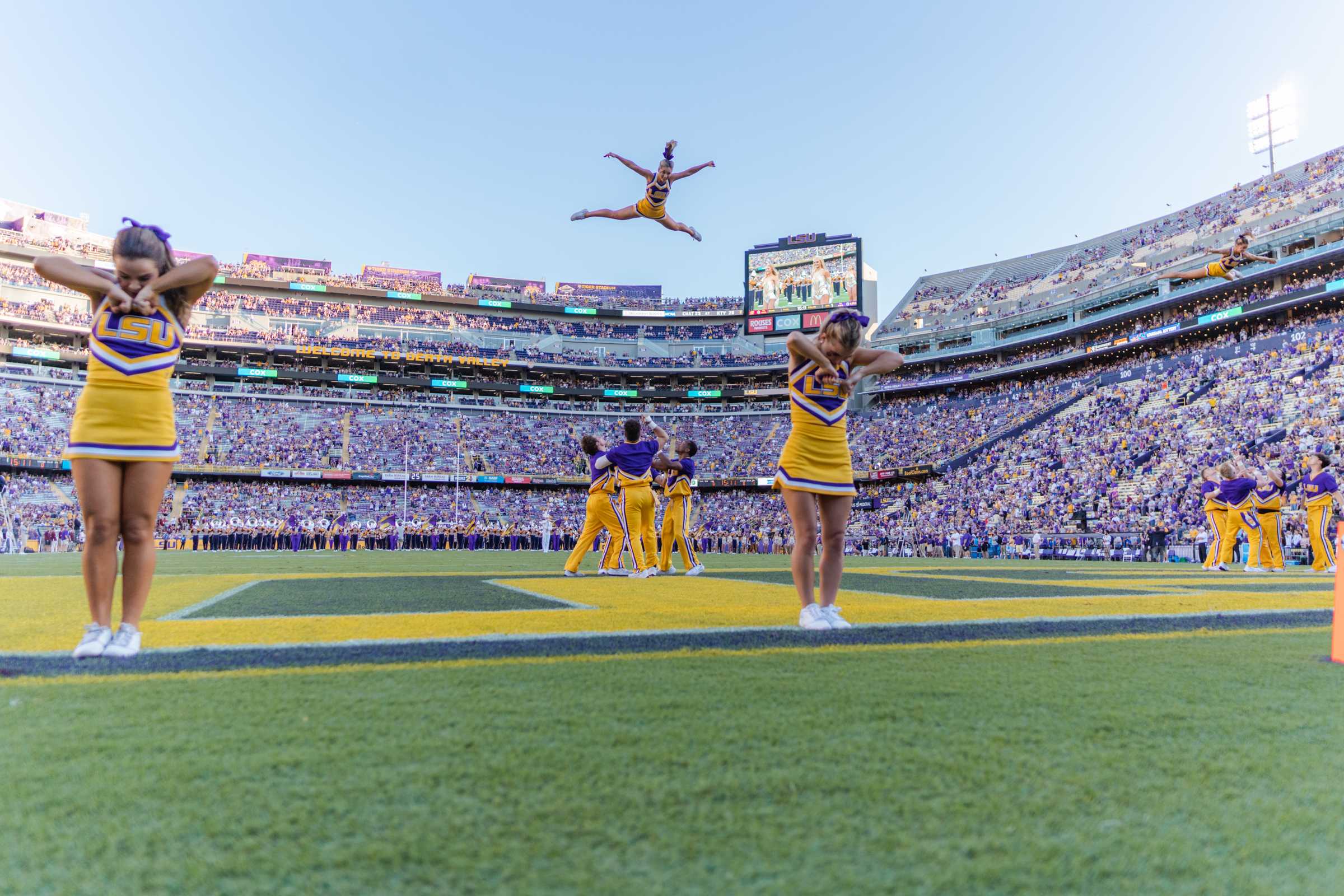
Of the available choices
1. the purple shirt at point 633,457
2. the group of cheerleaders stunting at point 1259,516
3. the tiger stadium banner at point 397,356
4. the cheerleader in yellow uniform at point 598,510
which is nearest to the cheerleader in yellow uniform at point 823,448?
the purple shirt at point 633,457

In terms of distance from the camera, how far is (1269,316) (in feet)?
108

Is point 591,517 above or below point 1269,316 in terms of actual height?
below

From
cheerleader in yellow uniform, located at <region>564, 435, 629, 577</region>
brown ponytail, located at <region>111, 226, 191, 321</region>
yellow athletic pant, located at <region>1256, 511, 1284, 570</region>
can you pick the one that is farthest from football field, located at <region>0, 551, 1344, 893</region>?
yellow athletic pant, located at <region>1256, 511, 1284, 570</region>

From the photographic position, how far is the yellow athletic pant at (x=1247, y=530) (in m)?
13.2

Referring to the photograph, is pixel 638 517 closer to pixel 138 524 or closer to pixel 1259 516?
pixel 138 524

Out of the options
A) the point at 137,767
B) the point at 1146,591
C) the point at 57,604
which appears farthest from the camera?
the point at 1146,591

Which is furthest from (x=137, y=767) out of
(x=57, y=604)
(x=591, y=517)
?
(x=591, y=517)

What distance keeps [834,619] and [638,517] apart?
5709mm

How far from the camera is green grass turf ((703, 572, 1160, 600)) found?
6887 mm

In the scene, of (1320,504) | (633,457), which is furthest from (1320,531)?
(633,457)

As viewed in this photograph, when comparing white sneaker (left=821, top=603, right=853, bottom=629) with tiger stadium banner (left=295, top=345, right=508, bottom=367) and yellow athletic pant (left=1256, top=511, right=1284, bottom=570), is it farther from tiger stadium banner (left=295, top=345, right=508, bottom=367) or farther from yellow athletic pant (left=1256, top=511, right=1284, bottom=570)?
tiger stadium banner (left=295, top=345, right=508, bottom=367)

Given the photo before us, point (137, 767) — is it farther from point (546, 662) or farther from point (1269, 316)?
point (1269, 316)

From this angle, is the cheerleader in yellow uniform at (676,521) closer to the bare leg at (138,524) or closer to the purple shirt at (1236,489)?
the bare leg at (138,524)

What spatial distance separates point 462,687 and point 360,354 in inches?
2044
